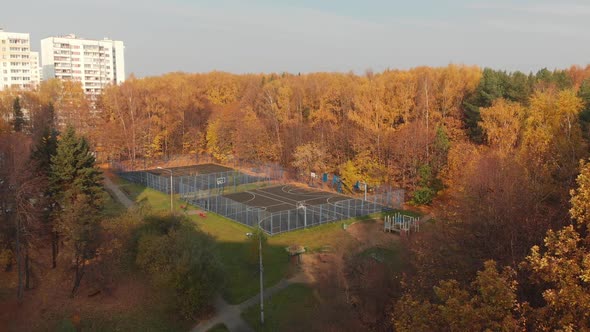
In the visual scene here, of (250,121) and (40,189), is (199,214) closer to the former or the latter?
(40,189)

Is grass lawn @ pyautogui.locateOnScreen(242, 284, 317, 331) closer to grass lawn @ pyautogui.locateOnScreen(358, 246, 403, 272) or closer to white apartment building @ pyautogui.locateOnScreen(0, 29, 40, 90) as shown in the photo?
grass lawn @ pyautogui.locateOnScreen(358, 246, 403, 272)

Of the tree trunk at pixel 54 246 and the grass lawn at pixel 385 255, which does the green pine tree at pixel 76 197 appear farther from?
the grass lawn at pixel 385 255

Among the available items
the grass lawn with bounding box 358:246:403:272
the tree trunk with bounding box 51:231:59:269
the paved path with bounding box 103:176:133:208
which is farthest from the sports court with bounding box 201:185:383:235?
the tree trunk with bounding box 51:231:59:269

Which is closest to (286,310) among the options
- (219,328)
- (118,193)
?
(219,328)

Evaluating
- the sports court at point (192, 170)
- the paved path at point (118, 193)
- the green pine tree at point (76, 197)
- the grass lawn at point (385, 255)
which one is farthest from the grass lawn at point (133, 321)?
the sports court at point (192, 170)

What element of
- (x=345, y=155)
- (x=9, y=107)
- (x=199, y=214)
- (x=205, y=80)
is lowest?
(x=199, y=214)

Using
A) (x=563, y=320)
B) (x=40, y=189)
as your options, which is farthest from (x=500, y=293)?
(x=40, y=189)

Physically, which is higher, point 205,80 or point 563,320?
point 205,80

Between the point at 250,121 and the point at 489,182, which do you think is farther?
the point at 250,121
